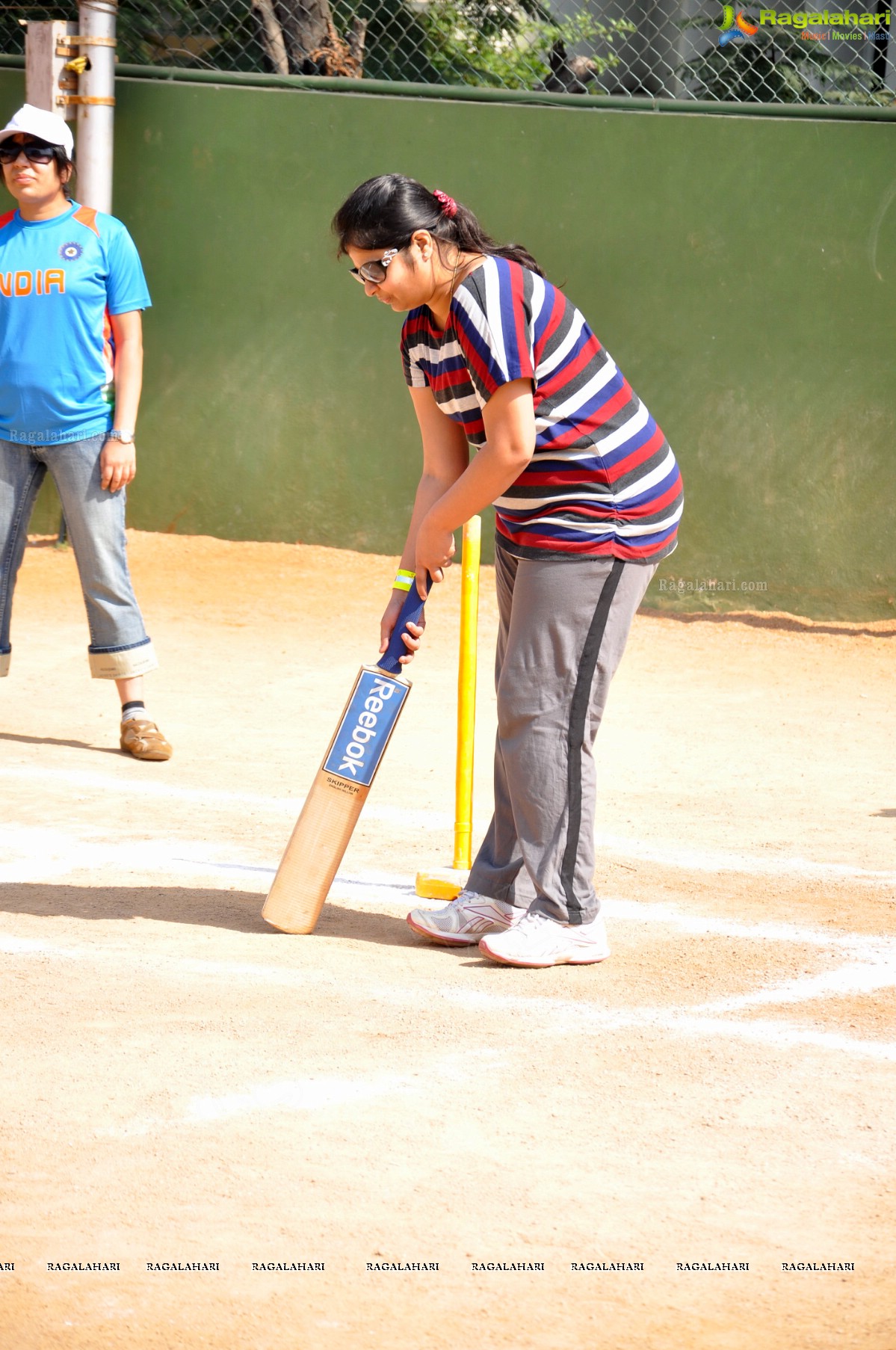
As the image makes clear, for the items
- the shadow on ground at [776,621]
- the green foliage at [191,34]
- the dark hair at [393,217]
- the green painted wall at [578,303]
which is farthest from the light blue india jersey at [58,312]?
the green foliage at [191,34]

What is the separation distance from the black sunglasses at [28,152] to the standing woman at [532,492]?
7.47ft

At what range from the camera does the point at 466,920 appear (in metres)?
3.83

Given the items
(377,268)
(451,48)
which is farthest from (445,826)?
(451,48)

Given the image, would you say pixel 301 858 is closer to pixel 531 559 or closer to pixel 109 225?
pixel 531 559

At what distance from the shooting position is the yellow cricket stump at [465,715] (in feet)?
13.6

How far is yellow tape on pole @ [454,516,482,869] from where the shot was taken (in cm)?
415

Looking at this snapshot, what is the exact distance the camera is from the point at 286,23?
9609 mm

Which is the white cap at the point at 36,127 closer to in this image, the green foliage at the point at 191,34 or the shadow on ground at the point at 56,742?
the shadow on ground at the point at 56,742

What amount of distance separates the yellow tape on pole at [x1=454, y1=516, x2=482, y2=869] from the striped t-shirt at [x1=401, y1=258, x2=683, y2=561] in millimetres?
483

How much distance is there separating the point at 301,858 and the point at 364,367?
5.55m

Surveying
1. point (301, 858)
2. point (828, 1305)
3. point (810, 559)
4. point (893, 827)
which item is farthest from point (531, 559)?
point (810, 559)

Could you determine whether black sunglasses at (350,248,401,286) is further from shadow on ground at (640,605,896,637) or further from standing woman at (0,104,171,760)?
shadow on ground at (640,605,896,637)

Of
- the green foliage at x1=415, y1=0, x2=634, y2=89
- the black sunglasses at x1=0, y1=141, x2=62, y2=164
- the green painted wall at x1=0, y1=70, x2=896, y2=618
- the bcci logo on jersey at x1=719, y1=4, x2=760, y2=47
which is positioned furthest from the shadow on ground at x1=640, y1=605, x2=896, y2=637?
the black sunglasses at x1=0, y1=141, x2=62, y2=164

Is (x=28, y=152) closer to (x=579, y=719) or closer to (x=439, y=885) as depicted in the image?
(x=439, y=885)
